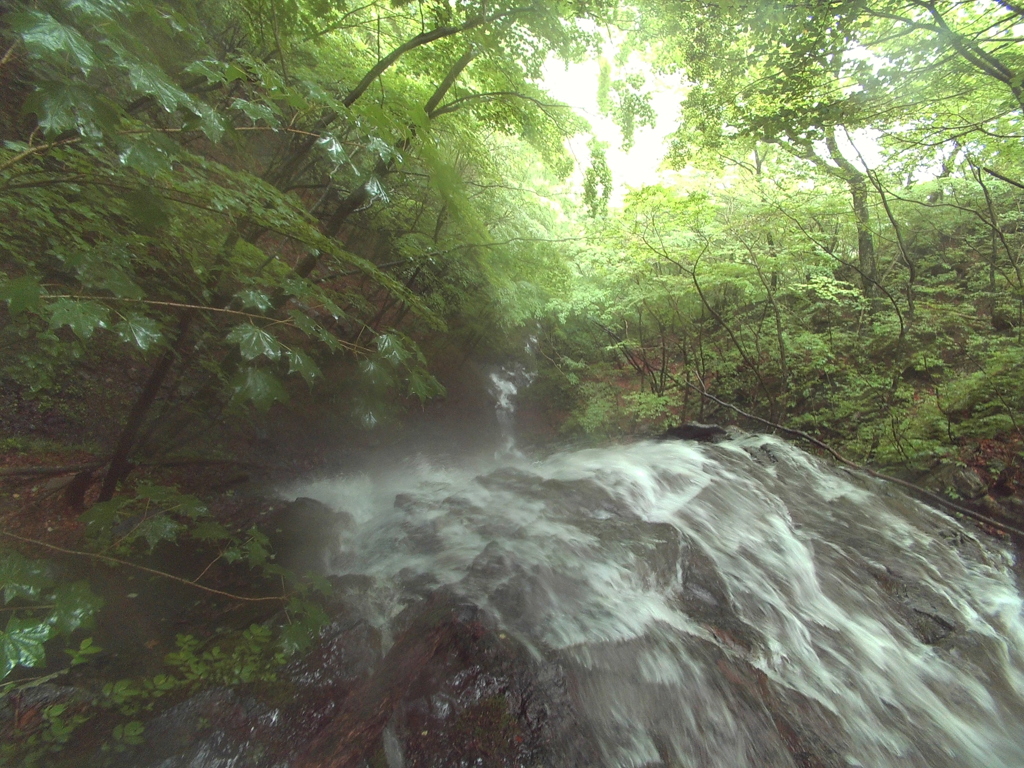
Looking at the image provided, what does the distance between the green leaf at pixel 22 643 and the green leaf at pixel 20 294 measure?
3.39ft

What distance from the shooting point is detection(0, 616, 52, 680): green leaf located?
141cm

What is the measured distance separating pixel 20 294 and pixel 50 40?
2.34 ft

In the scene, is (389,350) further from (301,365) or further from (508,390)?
(508,390)

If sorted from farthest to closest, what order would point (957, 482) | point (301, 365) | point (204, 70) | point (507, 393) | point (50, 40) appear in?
point (507, 393) < point (957, 482) < point (301, 365) < point (204, 70) < point (50, 40)

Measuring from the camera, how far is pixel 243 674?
2.79m

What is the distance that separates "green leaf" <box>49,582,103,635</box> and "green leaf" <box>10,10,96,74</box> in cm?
172

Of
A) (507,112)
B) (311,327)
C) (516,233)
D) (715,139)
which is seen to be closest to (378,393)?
(311,327)

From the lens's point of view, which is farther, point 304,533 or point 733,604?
point 304,533

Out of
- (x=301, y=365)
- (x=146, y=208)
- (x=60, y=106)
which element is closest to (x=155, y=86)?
(x=60, y=106)

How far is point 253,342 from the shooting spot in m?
1.85

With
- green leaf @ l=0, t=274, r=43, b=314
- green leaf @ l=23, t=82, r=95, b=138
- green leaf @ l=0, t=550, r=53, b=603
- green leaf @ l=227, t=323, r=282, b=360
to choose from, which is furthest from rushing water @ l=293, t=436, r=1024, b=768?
green leaf @ l=23, t=82, r=95, b=138

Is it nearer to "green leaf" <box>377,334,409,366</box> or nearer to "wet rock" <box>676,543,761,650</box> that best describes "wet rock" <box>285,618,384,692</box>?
"green leaf" <box>377,334,409,366</box>

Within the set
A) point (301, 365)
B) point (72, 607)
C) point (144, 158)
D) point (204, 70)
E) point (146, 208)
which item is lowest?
point (72, 607)

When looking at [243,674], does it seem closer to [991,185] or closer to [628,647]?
[628,647]
